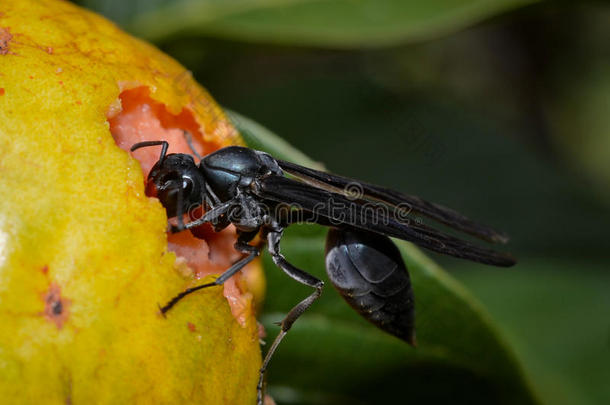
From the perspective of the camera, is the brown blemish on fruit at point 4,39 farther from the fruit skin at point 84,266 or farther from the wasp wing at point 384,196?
the wasp wing at point 384,196

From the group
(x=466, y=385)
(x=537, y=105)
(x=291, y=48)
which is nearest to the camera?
(x=466, y=385)

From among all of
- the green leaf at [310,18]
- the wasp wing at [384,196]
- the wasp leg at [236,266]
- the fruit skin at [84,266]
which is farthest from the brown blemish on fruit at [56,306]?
the green leaf at [310,18]

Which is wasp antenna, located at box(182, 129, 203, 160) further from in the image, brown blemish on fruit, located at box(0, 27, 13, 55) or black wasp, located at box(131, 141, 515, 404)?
brown blemish on fruit, located at box(0, 27, 13, 55)

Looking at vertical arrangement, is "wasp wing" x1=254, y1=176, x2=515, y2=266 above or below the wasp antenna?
below

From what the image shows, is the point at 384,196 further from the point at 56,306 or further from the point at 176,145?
the point at 56,306

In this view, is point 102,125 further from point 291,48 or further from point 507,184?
point 507,184

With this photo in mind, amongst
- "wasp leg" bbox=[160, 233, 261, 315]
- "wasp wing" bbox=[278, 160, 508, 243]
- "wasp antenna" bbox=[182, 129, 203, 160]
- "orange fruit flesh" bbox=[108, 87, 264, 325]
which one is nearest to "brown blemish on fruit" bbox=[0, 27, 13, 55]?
"orange fruit flesh" bbox=[108, 87, 264, 325]

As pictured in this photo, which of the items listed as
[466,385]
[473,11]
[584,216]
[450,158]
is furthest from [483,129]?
[466,385]
